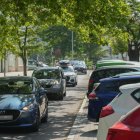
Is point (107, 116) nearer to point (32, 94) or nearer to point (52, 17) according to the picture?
point (32, 94)

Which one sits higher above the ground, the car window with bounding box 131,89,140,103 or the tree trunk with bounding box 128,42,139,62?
the tree trunk with bounding box 128,42,139,62

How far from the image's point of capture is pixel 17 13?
18922mm

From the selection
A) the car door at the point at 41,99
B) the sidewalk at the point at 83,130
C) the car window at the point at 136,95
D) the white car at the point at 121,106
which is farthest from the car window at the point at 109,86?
the car window at the point at 136,95

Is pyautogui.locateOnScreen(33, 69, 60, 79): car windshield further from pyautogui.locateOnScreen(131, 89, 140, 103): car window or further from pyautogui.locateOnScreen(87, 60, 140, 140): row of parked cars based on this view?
pyautogui.locateOnScreen(131, 89, 140, 103): car window

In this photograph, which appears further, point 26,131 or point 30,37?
point 30,37

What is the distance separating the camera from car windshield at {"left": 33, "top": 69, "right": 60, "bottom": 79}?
24.4m

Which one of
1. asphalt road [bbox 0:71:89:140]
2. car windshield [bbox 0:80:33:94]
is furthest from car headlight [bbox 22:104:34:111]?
car windshield [bbox 0:80:33:94]

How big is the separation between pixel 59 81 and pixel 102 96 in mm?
11906

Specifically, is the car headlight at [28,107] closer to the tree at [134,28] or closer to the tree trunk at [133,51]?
the tree at [134,28]

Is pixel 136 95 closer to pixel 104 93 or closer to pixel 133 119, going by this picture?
pixel 133 119

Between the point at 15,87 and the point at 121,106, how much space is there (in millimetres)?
6165

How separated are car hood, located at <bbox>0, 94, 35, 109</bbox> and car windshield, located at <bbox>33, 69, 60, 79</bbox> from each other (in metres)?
11.1

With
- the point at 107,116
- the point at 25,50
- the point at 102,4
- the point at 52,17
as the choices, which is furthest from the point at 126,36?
the point at 107,116

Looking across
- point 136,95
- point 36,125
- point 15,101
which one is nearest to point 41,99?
point 36,125
